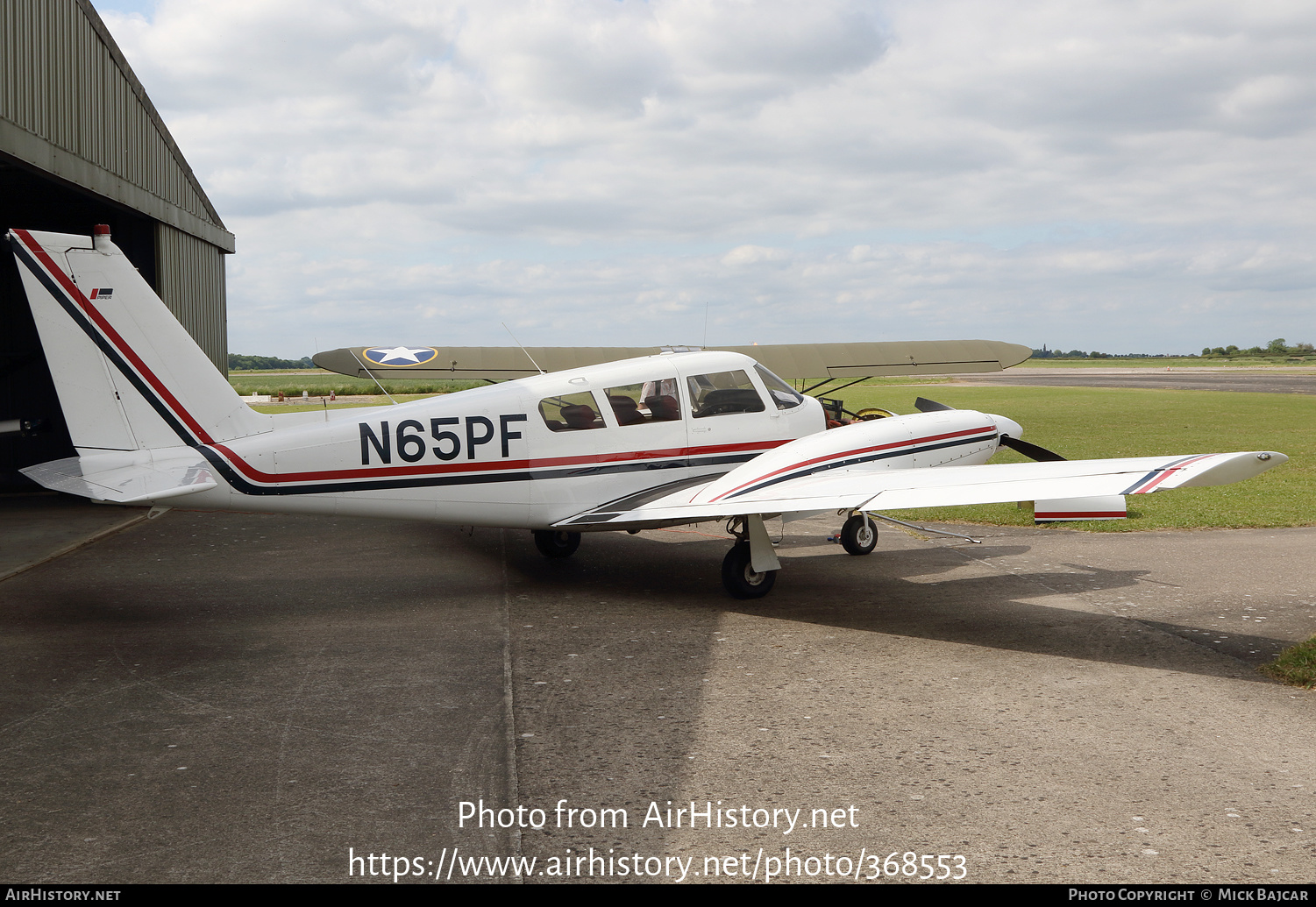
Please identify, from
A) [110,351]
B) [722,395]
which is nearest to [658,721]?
→ [722,395]

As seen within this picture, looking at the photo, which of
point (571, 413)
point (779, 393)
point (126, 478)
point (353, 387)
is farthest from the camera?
point (353, 387)

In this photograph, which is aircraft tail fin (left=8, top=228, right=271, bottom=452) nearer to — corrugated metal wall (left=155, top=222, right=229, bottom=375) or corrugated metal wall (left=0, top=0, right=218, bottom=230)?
corrugated metal wall (left=0, top=0, right=218, bottom=230)

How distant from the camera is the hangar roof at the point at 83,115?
10.9 meters

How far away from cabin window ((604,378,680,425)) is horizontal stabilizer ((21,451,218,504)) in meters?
3.87

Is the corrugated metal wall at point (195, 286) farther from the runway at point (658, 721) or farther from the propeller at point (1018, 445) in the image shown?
the propeller at point (1018, 445)

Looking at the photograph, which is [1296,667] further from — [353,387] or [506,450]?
[353,387]

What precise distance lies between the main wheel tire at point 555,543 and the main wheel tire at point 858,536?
3.30 meters

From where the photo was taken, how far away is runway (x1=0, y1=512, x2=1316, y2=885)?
416 cm

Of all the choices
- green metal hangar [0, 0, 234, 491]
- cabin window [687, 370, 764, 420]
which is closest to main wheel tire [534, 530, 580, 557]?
cabin window [687, 370, 764, 420]

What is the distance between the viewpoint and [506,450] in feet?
29.1

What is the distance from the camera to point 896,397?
45.6 metres

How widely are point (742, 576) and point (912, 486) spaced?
1.89 m

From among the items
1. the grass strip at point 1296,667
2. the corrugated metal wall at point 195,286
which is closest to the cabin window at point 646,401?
the grass strip at point 1296,667

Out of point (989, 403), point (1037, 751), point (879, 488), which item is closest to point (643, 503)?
point (879, 488)
